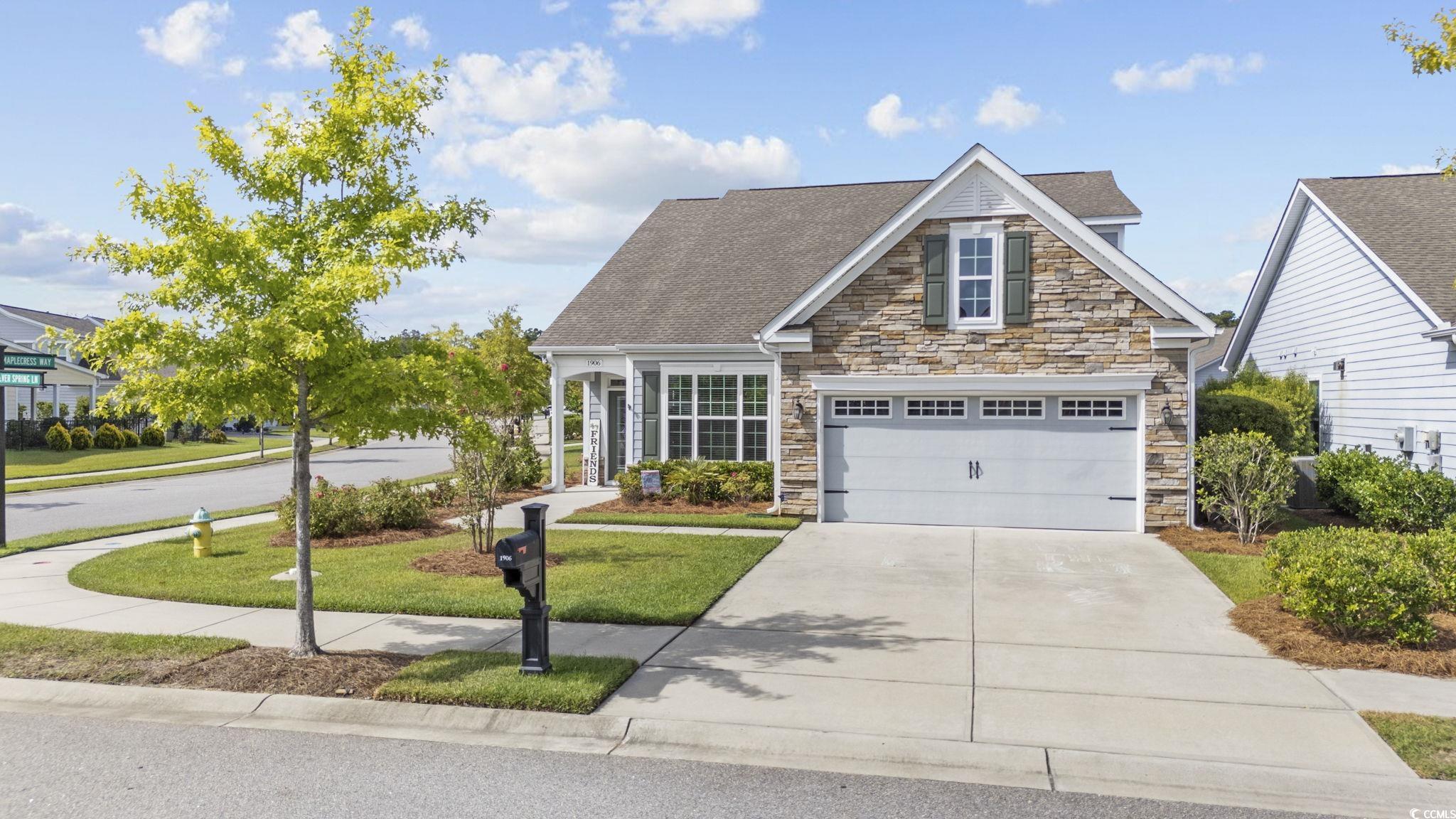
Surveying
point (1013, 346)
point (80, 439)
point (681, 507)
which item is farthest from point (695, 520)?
point (80, 439)

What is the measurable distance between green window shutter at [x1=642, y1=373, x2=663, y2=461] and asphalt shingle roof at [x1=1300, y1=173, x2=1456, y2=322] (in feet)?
42.6

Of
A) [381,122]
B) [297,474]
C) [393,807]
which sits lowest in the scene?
[393,807]

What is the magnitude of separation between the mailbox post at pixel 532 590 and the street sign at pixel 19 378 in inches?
448

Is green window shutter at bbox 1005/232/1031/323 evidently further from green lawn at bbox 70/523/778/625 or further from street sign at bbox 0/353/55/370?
street sign at bbox 0/353/55/370

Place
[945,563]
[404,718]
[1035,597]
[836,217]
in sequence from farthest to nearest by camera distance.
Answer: [836,217], [945,563], [1035,597], [404,718]

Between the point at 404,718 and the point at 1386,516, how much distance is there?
14.4 metres

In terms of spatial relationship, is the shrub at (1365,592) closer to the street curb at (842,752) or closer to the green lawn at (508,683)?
the street curb at (842,752)

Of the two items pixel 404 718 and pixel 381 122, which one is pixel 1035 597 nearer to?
pixel 404 718

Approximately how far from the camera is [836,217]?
2270cm

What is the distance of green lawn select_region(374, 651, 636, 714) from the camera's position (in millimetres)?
6605

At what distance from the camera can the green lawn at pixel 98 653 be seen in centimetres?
745

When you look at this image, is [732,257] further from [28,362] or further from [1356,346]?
[28,362]

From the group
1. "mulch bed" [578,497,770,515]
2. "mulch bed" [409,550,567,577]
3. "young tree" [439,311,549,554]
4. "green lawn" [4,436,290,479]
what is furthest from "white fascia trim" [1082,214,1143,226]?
"green lawn" [4,436,290,479]

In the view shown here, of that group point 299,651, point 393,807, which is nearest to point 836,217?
point 299,651
